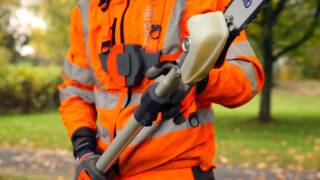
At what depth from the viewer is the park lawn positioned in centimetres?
1146

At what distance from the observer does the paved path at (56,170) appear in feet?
32.2

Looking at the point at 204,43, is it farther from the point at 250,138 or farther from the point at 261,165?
the point at 250,138

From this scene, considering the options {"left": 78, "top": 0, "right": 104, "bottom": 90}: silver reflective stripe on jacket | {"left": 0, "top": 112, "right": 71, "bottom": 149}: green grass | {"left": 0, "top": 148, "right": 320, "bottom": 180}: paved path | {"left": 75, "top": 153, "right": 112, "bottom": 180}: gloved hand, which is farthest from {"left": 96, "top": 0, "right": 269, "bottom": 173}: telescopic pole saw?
{"left": 0, "top": 112, "right": 71, "bottom": 149}: green grass

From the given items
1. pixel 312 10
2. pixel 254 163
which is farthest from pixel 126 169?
pixel 312 10

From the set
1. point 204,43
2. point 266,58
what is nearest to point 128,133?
point 204,43

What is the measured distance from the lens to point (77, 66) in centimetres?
277

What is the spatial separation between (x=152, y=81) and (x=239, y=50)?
34 cm

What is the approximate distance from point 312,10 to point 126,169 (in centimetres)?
1831

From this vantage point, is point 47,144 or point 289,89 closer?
point 47,144

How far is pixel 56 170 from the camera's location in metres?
10.3

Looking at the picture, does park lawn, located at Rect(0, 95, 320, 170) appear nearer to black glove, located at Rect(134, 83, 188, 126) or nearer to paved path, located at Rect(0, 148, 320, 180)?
paved path, located at Rect(0, 148, 320, 180)

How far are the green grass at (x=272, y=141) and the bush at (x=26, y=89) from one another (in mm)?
7017

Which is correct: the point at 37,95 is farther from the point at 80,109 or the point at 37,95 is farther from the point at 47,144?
the point at 80,109

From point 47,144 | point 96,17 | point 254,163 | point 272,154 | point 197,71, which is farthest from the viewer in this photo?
point 47,144
